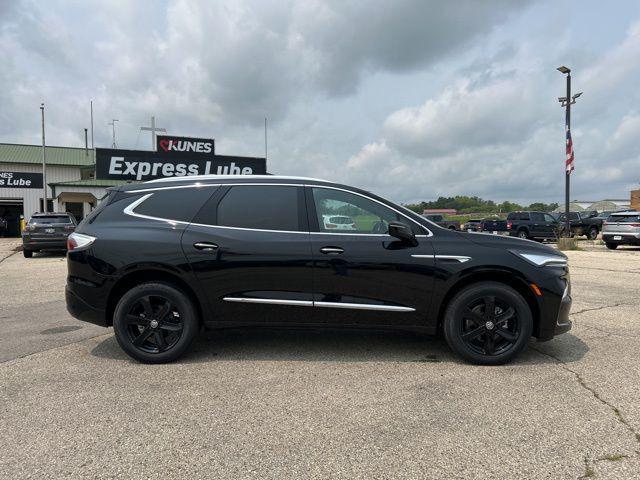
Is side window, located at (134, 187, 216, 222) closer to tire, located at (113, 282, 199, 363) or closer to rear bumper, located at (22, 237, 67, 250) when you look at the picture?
tire, located at (113, 282, 199, 363)

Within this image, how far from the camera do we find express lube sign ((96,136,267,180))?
2242 cm

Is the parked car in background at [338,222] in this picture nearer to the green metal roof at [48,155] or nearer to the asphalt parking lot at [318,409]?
the asphalt parking lot at [318,409]

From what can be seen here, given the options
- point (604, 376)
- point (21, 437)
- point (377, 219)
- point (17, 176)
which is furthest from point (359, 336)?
point (17, 176)

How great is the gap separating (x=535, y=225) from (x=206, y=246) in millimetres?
24945

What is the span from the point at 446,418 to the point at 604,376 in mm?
1762

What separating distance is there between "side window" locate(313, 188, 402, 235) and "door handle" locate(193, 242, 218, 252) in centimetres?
101

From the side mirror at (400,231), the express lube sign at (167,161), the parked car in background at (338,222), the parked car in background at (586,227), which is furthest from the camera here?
the parked car in background at (586,227)

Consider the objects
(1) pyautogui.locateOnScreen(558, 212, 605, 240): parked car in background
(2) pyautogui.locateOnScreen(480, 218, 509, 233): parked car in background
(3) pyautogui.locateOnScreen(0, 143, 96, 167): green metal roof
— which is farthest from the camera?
(3) pyautogui.locateOnScreen(0, 143, 96, 167): green metal roof

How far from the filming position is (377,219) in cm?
430

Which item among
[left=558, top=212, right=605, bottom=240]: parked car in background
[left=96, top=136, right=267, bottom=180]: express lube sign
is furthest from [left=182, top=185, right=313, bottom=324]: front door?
[left=558, top=212, right=605, bottom=240]: parked car in background

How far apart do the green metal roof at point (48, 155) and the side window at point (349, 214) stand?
128 feet

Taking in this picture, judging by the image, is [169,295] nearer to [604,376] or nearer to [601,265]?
[604,376]

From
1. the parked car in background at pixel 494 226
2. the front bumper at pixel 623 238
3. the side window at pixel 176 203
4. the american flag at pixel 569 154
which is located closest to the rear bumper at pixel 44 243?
the side window at pixel 176 203

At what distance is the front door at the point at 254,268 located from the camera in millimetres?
4156
